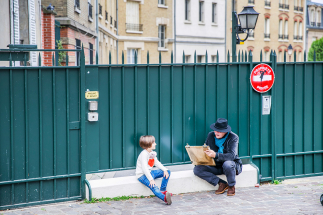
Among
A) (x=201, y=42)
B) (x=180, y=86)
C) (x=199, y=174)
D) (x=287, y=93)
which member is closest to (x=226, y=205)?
(x=199, y=174)

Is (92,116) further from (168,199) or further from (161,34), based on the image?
(161,34)

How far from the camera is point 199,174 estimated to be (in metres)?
6.33

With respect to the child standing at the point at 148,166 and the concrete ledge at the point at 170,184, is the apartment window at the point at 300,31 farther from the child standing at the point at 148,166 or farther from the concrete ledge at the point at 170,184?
the child standing at the point at 148,166

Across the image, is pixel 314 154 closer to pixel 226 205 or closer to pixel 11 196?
pixel 226 205

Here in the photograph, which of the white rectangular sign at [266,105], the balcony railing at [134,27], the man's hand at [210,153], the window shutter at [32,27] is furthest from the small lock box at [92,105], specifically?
the balcony railing at [134,27]

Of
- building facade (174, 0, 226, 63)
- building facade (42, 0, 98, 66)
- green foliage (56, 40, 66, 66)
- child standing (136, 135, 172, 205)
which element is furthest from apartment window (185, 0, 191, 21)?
child standing (136, 135, 172, 205)

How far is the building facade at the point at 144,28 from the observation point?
29.9 metres

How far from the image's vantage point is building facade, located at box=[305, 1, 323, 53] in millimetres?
50688

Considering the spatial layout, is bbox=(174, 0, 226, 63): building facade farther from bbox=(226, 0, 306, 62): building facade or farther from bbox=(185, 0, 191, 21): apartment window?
bbox=(226, 0, 306, 62): building facade

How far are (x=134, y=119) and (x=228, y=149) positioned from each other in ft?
5.01

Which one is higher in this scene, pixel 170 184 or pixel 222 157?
pixel 222 157

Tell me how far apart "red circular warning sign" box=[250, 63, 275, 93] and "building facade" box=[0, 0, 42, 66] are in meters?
6.09

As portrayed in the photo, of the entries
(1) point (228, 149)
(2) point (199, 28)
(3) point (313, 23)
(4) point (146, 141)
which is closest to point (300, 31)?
(3) point (313, 23)

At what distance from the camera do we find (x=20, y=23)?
12.2 meters
